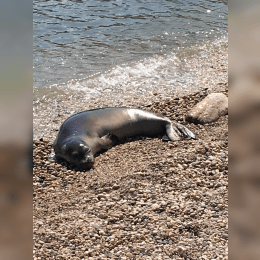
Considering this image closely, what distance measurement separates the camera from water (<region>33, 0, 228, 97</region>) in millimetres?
7113

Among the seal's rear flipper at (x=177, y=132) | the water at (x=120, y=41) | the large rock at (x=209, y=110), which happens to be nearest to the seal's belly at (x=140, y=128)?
the seal's rear flipper at (x=177, y=132)

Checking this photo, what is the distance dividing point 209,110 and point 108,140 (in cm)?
148

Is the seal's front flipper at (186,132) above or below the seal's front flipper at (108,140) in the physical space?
above

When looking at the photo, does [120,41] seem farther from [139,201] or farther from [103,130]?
[139,201]

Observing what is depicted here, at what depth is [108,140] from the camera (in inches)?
178

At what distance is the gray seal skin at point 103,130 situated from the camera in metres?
4.16

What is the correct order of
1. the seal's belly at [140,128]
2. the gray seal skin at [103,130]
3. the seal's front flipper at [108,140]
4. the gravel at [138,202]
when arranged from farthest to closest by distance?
the seal's belly at [140,128] → the seal's front flipper at [108,140] → the gray seal skin at [103,130] → the gravel at [138,202]

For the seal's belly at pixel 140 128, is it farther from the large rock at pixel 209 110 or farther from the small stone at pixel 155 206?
the small stone at pixel 155 206

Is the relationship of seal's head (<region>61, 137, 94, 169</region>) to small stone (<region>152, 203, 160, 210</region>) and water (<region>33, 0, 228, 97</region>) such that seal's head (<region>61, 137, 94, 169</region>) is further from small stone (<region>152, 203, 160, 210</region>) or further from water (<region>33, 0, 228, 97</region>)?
water (<region>33, 0, 228, 97</region>)

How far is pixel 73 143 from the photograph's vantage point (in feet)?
13.8

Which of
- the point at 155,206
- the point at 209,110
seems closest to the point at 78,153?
the point at 155,206

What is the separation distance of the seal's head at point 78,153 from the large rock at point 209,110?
1616 millimetres

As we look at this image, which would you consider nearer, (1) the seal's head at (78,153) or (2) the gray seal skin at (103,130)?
(1) the seal's head at (78,153)
